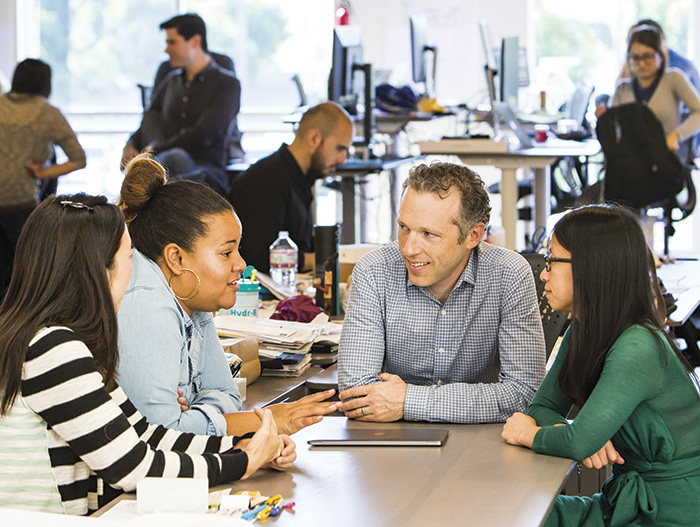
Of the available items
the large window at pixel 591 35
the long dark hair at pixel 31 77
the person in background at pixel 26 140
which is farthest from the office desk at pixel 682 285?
the large window at pixel 591 35

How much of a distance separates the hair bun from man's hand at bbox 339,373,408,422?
0.61 metres

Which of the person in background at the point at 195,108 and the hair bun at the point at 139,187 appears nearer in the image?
the hair bun at the point at 139,187

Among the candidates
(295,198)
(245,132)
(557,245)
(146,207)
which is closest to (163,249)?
(146,207)

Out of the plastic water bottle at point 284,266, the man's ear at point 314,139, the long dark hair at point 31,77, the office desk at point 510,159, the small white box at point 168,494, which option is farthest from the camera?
the long dark hair at point 31,77

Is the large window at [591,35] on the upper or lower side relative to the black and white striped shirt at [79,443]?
upper

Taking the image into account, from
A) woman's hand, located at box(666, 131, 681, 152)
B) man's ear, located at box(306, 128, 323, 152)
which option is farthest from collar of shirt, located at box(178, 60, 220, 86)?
woman's hand, located at box(666, 131, 681, 152)

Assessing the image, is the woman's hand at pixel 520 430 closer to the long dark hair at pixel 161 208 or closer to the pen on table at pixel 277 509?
the pen on table at pixel 277 509

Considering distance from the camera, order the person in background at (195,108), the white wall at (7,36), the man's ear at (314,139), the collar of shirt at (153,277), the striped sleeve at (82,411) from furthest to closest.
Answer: the white wall at (7,36) < the person in background at (195,108) < the man's ear at (314,139) < the collar of shirt at (153,277) < the striped sleeve at (82,411)

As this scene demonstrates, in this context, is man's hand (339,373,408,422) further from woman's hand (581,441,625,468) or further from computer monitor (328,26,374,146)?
computer monitor (328,26,374,146)

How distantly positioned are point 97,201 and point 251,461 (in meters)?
0.52

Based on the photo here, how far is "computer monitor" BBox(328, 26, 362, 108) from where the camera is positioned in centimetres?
538

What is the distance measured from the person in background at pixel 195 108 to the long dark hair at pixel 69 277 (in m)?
4.11

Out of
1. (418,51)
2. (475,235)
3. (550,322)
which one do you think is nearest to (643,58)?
(418,51)

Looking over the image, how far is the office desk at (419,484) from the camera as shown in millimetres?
1273
